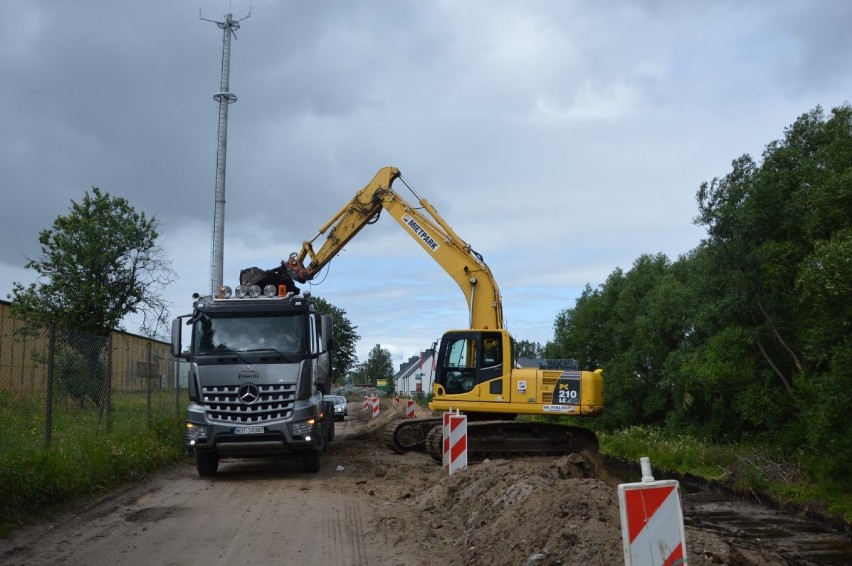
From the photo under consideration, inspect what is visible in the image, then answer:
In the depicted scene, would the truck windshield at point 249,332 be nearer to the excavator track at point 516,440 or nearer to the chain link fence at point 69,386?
the chain link fence at point 69,386

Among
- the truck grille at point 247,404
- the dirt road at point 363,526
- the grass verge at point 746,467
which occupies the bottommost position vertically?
the grass verge at point 746,467

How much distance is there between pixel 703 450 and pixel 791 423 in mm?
2524

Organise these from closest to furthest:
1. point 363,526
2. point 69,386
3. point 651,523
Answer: point 651,523 → point 363,526 → point 69,386

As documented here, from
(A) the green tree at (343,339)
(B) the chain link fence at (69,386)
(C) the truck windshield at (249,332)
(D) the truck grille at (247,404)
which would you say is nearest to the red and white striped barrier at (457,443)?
(D) the truck grille at (247,404)

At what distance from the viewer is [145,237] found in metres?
17.8

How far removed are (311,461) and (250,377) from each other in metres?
2.14

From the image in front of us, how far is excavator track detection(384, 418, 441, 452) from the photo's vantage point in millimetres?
19375

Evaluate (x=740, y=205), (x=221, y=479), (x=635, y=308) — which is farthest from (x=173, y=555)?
(x=635, y=308)

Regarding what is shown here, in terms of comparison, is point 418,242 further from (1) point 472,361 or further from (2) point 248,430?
(2) point 248,430

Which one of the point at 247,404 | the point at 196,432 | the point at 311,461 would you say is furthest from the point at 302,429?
the point at 196,432

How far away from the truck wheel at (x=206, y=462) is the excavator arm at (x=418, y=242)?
5493 millimetres

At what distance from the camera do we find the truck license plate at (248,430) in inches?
546

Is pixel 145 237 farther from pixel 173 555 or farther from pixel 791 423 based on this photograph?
pixel 791 423

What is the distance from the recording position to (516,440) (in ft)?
60.4
